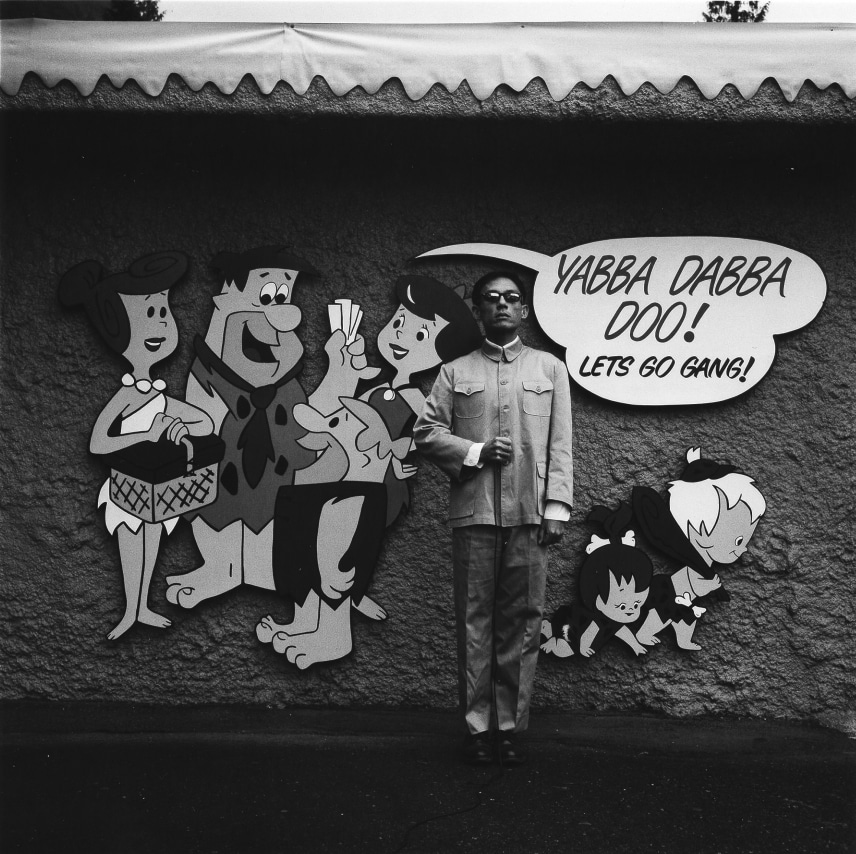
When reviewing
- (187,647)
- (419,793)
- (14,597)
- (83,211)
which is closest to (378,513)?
(187,647)

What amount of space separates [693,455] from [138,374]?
8.54 ft

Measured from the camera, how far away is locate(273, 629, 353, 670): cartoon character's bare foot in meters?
4.22

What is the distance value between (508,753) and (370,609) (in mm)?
1011

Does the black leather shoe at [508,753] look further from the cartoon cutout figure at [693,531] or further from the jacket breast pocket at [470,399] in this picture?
the jacket breast pocket at [470,399]

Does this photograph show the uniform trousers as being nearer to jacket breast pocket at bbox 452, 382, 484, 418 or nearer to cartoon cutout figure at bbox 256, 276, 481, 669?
jacket breast pocket at bbox 452, 382, 484, 418

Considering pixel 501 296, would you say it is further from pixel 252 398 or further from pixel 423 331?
pixel 252 398

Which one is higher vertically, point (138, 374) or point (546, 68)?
point (546, 68)

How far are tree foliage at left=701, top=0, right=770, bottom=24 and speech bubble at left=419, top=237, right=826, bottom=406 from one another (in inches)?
37.4

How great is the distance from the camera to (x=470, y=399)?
3.71 m

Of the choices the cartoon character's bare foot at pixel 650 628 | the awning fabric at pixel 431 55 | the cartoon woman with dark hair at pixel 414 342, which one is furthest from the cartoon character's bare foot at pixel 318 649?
the awning fabric at pixel 431 55

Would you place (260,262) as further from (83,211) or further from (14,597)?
(14,597)

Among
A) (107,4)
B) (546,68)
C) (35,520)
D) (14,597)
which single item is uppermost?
(107,4)

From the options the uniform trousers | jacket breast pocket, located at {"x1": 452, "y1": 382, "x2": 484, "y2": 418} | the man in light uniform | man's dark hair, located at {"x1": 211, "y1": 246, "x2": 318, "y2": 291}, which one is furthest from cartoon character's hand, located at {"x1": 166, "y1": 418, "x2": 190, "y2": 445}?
the uniform trousers

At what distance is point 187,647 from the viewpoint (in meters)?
4.27
